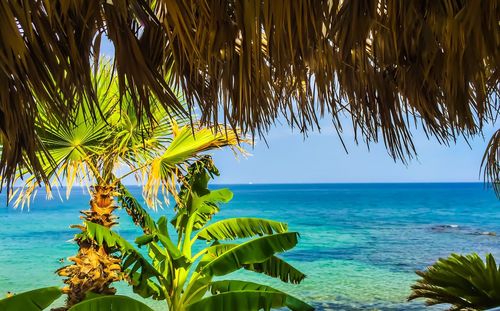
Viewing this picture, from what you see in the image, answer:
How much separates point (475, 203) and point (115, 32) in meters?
59.2

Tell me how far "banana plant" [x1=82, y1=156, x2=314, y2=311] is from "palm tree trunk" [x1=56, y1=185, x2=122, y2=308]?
0.14 meters

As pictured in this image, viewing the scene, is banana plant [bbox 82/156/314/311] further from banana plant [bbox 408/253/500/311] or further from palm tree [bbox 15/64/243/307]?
banana plant [bbox 408/253/500/311]

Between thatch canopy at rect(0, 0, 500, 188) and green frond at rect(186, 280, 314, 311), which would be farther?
green frond at rect(186, 280, 314, 311)

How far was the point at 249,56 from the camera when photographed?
53.3 inches

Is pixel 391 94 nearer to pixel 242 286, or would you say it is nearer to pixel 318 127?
pixel 318 127

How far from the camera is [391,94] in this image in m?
2.08

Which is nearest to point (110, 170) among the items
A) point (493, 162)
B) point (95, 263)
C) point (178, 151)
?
point (178, 151)

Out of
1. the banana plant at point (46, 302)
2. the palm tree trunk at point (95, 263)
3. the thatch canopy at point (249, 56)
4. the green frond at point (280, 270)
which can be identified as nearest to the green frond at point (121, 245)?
the palm tree trunk at point (95, 263)

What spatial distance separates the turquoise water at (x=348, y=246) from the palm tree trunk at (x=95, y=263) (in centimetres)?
22

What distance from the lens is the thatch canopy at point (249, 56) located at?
1167 mm

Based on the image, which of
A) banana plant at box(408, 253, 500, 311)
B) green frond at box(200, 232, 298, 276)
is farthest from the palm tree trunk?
banana plant at box(408, 253, 500, 311)

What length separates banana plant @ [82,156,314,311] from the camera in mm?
4621

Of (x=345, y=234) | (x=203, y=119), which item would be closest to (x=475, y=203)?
(x=345, y=234)

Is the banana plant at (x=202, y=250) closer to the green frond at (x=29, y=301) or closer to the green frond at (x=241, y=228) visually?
the green frond at (x=241, y=228)
